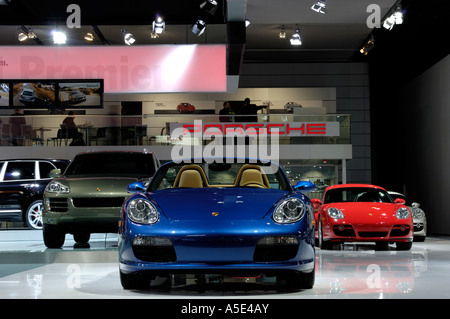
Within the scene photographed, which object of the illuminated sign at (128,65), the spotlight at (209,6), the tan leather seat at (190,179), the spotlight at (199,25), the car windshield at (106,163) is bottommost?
the tan leather seat at (190,179)

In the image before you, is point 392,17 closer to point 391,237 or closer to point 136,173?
point 391,237

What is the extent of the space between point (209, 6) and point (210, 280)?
7189 mm

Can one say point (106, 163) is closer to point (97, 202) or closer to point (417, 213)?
point (97, 202)

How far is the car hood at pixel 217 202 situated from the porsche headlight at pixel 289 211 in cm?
7

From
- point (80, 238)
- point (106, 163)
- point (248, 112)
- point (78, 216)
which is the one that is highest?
point (248, 112)

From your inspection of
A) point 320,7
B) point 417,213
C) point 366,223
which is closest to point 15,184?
point 366,223

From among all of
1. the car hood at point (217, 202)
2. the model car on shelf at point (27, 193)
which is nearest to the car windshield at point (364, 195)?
the model car on shelf at point (27, 193)

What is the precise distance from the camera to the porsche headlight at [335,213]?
1095 centimetres

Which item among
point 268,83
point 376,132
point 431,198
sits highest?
point 268,83

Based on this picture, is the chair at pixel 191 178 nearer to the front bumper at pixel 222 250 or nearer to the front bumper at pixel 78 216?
the front bumper at pixel 222 250

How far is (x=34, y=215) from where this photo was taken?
1301cm

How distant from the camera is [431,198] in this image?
2497cm

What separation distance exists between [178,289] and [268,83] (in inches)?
834
